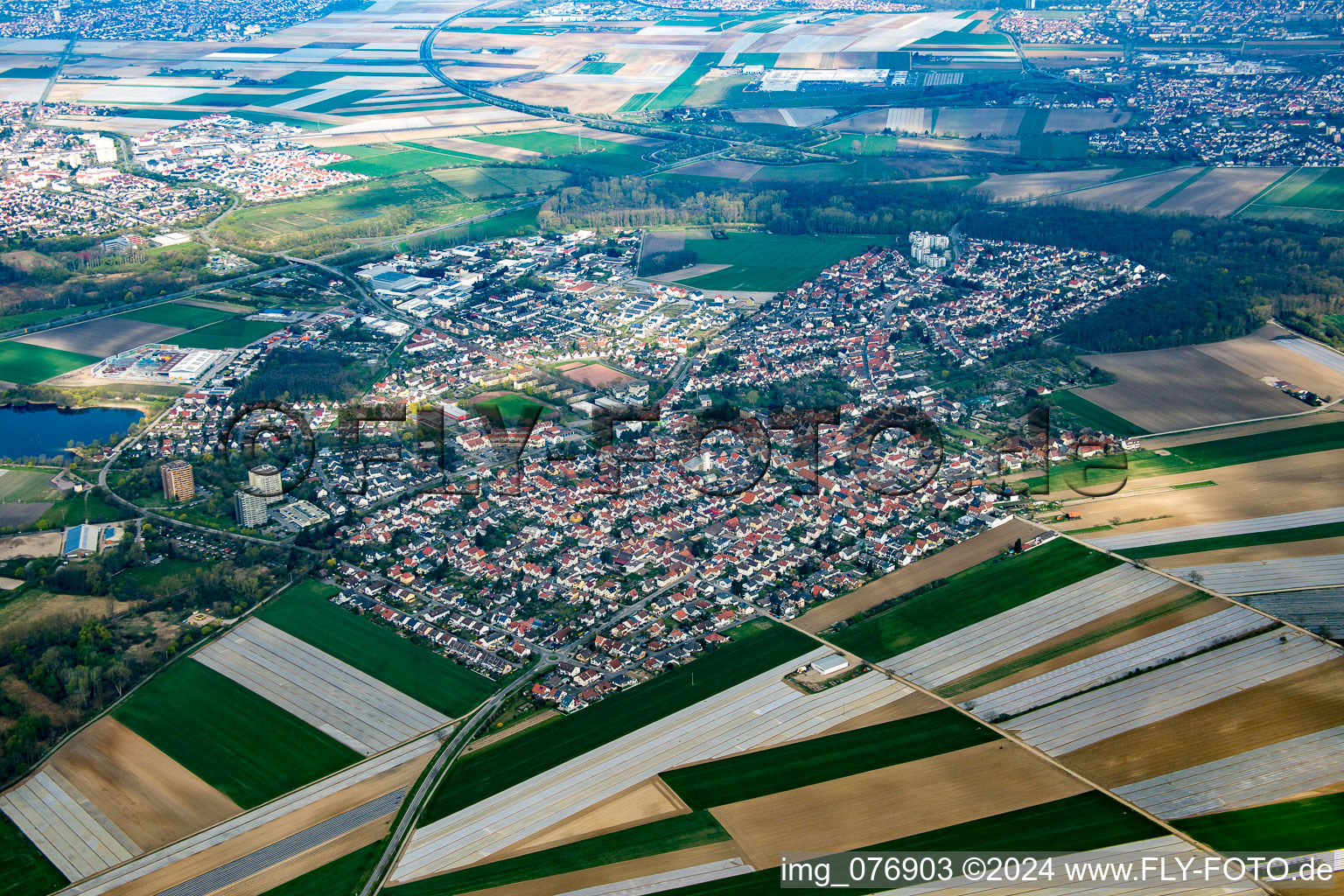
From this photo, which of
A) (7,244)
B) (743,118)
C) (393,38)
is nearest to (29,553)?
(7,244)

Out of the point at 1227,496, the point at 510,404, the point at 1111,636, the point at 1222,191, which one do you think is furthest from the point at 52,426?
the point at 1222,191

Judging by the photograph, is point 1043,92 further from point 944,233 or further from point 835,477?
point 835,477

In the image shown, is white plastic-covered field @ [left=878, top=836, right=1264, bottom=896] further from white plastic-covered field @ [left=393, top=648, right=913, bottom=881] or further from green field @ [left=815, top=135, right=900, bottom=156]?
green field @ [left=815, top=135, right=900, bottom=156]

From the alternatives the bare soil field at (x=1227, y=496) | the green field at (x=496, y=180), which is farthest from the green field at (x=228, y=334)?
the bare soil field at (x=1227, y=496)

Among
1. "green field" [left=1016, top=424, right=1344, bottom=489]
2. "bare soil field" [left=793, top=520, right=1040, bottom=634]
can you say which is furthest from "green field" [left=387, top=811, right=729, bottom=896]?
"green field" [left=1016, top=424, right=1344, bottom=489]

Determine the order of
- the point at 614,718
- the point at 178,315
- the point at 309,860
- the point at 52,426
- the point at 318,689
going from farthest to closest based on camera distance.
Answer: the point at 178,315 < the point at 52,426 < the point at 318,689 < the point at 614,718 < the point at 309,860

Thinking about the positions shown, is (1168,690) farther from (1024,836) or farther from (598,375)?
(598,375)

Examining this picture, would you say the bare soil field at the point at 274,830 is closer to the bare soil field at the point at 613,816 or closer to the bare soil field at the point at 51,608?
the bare soil field at the point at 613,816
